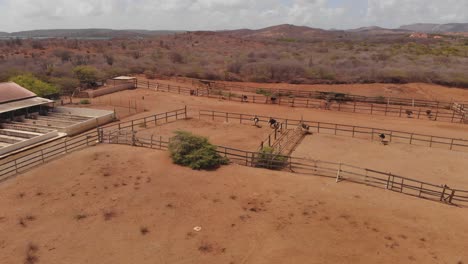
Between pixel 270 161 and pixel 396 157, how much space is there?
7.64 m

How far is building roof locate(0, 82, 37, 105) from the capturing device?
25797mm

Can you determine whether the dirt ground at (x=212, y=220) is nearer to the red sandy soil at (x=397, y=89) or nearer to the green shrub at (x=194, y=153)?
the green shrub at (x=194, y=153)

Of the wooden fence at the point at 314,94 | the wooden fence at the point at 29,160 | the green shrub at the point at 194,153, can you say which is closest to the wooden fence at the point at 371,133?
the green shrub at the point at 194,153

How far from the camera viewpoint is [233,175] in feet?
56.2

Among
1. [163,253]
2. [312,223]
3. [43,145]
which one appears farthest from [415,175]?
[43,145]

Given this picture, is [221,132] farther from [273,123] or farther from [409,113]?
[409,113]

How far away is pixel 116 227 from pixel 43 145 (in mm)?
Result: 12009

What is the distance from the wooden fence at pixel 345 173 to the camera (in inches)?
595

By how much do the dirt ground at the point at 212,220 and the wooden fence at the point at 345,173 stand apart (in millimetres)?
681

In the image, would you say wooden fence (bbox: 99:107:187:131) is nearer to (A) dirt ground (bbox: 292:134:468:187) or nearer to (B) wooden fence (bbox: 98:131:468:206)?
(B) wooden fence (bbox: 98:131:468:206)

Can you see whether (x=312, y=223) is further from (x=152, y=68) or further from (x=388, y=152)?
(x=152, y=68)

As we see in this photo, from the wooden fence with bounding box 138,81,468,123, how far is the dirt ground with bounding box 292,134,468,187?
31.4 feet

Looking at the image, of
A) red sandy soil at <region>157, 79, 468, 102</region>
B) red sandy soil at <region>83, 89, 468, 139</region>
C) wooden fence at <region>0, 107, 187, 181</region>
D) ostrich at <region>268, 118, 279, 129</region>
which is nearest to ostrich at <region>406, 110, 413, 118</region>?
red sandy soil at <region>83, 89, 468, 139</region>

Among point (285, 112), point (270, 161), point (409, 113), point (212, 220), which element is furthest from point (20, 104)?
point (409, 113)
